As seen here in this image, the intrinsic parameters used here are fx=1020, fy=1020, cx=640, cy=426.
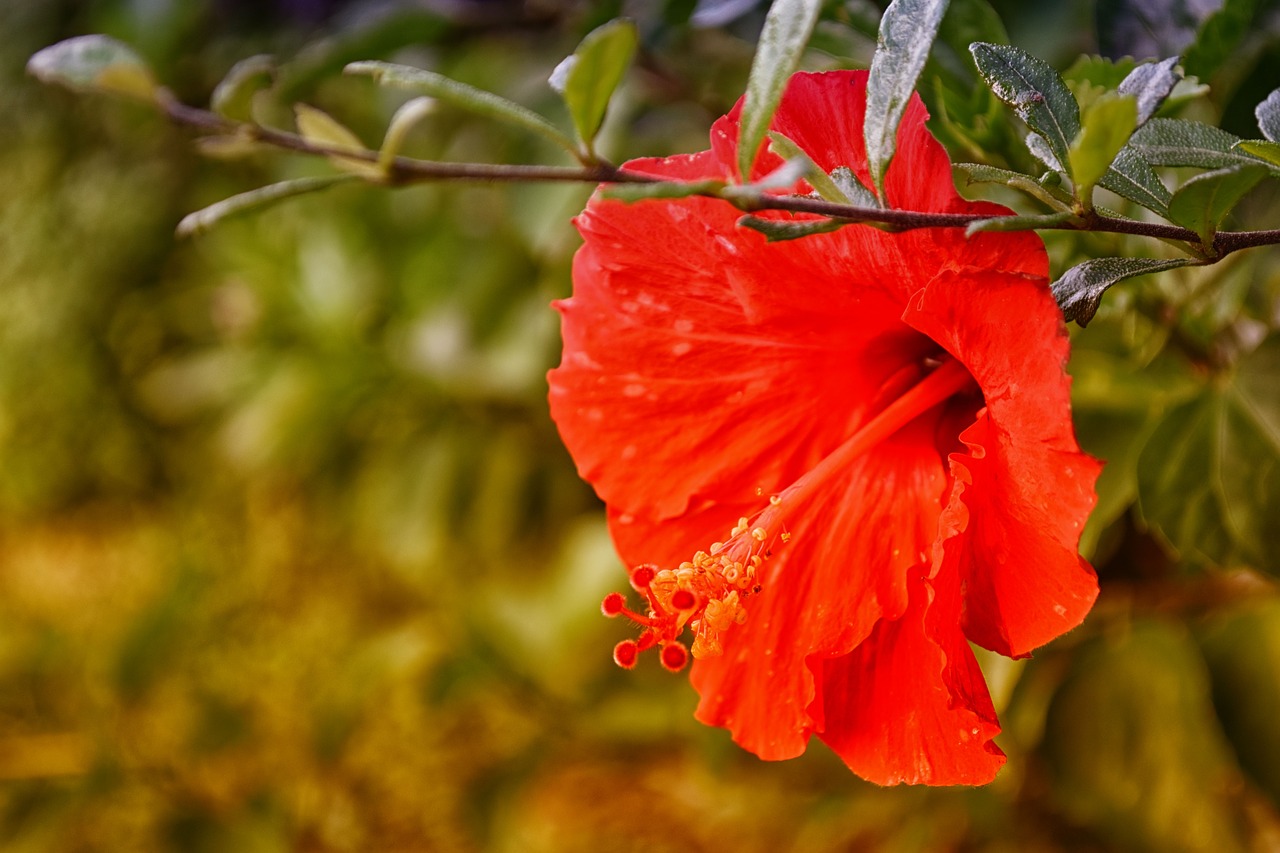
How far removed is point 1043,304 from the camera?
0.33 m

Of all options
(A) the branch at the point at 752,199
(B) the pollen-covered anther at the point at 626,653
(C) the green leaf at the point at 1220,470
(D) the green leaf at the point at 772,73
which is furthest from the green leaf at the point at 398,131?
(C) the green leaf at the point at 1220,470

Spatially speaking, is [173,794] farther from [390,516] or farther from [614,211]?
[614,211]

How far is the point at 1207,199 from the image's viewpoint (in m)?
0.32

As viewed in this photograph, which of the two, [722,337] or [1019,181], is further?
[722,337]

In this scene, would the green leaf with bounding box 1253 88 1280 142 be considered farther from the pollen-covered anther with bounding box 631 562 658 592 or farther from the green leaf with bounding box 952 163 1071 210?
the pollen-covered anther with bounding box 631 562 658 592

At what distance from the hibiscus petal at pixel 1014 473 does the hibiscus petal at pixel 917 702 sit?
2cm

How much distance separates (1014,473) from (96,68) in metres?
0.34

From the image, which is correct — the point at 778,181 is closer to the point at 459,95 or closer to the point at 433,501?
the point at 459,95

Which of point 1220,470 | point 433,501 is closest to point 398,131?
point 1220,470

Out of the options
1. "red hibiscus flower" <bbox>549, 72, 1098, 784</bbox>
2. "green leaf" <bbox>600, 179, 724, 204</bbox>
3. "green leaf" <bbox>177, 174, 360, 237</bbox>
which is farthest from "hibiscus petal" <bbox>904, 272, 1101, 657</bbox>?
"green leaf" <bbox>177, 174, 360, 237</bbox>

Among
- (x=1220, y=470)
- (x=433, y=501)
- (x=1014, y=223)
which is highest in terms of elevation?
(x=1014, y=223)

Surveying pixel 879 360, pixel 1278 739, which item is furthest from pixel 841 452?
pixel 1278 739

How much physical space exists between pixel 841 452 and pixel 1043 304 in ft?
0.39

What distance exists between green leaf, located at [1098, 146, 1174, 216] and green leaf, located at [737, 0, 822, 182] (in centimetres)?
12
